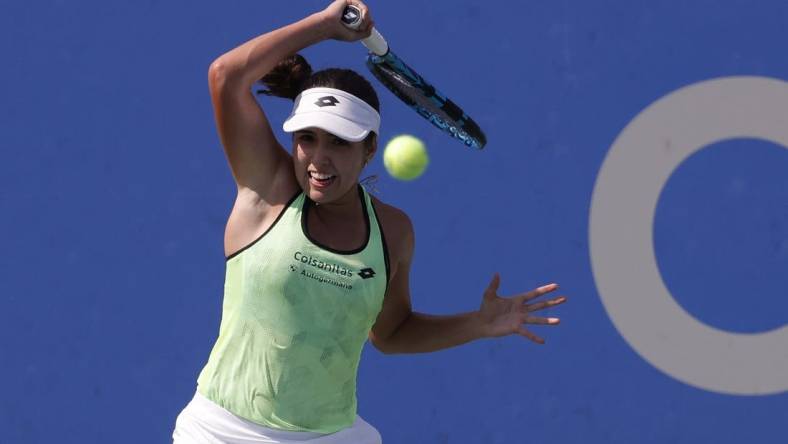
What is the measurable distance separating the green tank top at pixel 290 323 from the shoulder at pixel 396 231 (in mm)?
112

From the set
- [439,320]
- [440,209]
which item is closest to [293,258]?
[439,320]

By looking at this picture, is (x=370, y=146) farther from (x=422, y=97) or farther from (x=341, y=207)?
(x=422, y=97)

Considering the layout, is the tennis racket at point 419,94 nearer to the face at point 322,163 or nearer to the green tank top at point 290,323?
the face at point 322,163

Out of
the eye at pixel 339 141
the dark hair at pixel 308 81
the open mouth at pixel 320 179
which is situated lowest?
the open mouth at pixel 320 179

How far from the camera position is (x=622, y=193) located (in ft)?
13.0

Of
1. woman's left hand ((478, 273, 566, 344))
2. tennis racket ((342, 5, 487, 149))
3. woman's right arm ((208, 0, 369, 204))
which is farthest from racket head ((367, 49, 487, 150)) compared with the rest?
woman's left hand ((478, 273, 566, 344))

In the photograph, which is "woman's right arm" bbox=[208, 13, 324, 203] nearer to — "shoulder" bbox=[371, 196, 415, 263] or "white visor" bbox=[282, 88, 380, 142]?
"white visor" bbox=[282, 88, 380, 142]

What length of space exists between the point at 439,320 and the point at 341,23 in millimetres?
793

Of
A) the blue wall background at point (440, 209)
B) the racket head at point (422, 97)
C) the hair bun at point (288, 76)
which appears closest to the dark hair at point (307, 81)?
the hair bun at point (288, 76)

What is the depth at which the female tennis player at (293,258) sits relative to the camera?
8.63 ft

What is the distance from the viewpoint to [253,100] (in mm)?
2684

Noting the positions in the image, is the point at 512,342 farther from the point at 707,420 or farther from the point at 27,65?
the point at 27,65

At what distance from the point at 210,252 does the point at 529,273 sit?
1.06 metres

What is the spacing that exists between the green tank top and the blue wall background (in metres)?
1.24
